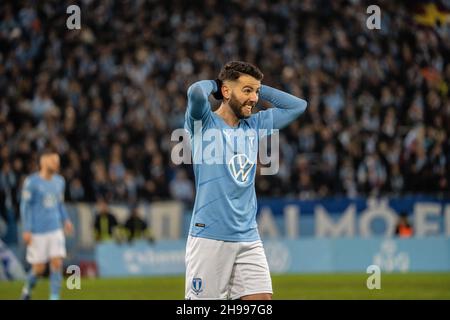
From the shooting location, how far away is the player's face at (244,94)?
684cm

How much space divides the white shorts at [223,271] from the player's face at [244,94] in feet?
3.35

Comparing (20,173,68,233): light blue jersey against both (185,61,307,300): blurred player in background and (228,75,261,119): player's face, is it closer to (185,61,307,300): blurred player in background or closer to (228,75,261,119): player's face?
(185,61,307,300): blurred player in background

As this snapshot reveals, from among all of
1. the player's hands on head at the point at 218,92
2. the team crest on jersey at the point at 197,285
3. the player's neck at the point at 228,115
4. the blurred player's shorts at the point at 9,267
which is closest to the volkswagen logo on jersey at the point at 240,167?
the player's neck at the point at 228,115

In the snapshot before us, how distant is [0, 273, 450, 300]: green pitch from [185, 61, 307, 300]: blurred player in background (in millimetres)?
6736

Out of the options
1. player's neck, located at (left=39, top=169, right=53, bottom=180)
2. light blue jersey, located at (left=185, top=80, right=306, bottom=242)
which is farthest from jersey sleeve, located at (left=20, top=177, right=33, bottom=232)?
light blue jersey, located at (left=185, top=80, right=306, bottom=242)

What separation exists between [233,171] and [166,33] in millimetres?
18582

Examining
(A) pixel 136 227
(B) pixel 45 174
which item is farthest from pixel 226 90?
(A) pixel 136 227

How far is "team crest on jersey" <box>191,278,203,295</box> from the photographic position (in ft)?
22.2

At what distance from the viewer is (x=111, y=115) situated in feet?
71.6

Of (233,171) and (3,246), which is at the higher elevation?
(233,171)

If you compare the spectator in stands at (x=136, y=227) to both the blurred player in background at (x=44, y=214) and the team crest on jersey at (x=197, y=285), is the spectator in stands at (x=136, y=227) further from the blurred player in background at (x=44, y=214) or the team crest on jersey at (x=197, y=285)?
the team crest on jersey at (x=197, y=285)
